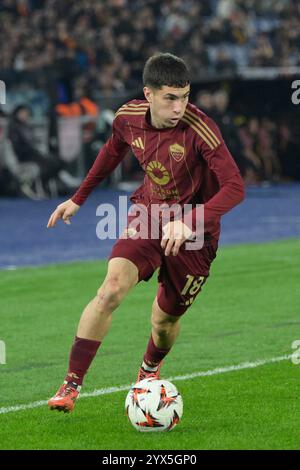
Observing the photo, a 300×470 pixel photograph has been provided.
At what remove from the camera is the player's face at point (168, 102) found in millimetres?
7250

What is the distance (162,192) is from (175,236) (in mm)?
1004

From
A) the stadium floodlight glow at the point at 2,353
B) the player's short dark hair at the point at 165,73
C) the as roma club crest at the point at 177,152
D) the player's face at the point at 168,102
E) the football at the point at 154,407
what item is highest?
the player's short dark hair at the point at 165,73

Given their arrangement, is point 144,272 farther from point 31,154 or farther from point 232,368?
point 31,154

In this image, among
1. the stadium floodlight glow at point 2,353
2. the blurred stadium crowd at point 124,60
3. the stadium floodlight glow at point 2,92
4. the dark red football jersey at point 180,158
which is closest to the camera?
the dark red football jersey at point 180,158

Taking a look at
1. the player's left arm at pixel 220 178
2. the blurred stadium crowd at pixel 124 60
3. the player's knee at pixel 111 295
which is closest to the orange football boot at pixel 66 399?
the player's knee at pixel 111 295

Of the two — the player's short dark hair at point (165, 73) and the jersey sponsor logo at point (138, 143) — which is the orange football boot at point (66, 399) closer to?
the jersey sponsor logo at point (138, 143)

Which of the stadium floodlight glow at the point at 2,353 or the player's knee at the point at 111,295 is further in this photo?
the stadium floodlight glow at the point at 2,353

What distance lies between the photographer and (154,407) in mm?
6961

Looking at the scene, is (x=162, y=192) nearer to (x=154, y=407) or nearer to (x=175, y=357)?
(x=154, y=407)

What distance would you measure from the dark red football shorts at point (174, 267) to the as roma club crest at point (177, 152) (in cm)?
52

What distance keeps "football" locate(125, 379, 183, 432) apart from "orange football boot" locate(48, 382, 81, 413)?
0.34 meters

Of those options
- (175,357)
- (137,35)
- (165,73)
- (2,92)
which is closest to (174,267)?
(165,73)

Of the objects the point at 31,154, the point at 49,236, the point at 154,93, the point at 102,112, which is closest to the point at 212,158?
the point at 154,93

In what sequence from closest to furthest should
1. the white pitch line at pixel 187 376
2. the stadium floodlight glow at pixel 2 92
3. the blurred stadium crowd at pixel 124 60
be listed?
the white pitch line at pixel 187 376
the stadium floodlight glow at pixel 2 92
the blurred stadium crowd at pixel 124 60
